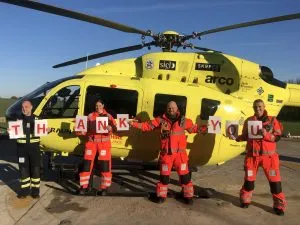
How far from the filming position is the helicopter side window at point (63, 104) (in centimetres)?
809

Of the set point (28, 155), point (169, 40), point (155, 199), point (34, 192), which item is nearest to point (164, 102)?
point (169, 40)

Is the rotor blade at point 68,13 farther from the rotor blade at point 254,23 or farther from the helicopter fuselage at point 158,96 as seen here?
the rotor blade at point 254,23

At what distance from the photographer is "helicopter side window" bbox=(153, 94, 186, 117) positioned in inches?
321

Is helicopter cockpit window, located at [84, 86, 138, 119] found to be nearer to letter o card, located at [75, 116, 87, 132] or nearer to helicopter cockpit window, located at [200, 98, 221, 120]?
letter o card, located at [75, 116, 87, 132]

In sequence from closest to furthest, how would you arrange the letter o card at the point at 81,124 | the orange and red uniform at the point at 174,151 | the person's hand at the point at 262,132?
1. the person's hand at the point at 262,132
2. the orange and red uniform at the point at 174,151
3. the letter o card at the point at 81,124

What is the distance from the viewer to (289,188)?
28.6 feet

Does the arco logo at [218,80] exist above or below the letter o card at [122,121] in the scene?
above

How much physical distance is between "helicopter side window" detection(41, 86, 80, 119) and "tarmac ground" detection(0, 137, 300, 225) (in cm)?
153

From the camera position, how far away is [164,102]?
26.8 feet

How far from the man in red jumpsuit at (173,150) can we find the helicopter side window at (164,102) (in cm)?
79

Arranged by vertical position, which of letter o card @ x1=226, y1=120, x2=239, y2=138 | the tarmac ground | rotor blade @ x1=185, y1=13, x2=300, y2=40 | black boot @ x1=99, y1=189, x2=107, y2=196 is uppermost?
rotor blade @ x1=185, y1=13, x2=300, y2=40

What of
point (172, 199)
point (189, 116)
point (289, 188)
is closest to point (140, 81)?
point (189, 116)

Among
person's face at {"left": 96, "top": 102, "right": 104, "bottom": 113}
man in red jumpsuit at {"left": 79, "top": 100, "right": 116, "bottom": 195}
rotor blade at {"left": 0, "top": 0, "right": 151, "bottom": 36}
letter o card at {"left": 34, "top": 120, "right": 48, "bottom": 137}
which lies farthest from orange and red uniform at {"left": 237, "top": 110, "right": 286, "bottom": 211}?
letter o card at {"left": 34, "top": 120, "right": 48, "bottom": 137}

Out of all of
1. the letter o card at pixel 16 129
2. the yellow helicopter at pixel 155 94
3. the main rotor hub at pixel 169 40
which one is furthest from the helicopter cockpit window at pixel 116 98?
the main rotor hub at pixel 169 40
